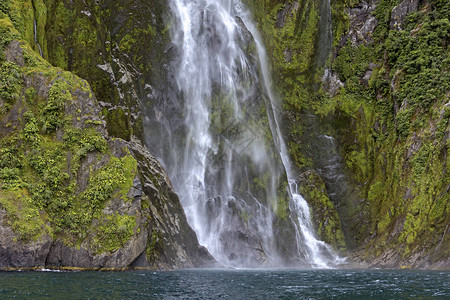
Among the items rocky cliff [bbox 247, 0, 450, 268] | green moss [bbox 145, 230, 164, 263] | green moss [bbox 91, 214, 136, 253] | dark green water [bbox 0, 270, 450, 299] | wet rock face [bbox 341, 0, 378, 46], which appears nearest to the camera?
dark green water [bbox 0, 270, 450, 299]

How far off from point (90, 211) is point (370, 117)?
26.3 m

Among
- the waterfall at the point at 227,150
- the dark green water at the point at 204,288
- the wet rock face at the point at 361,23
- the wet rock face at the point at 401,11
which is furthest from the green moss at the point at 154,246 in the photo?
the wet rock face at the point at 401,11

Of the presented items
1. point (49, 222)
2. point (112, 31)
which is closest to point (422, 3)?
point (112, 31)

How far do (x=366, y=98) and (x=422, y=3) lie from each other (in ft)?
30.6

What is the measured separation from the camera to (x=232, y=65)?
38344 millimetres

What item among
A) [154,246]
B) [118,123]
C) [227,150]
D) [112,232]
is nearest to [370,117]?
[227,150]

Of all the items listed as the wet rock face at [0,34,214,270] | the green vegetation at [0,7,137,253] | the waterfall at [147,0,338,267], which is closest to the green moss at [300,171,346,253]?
the waterfall at [147,0,338,267]

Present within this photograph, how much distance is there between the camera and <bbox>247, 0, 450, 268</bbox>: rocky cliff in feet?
105

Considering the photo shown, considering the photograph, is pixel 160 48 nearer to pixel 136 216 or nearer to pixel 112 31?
pixel 112 31

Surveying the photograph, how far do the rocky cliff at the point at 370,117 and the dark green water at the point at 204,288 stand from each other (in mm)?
12205

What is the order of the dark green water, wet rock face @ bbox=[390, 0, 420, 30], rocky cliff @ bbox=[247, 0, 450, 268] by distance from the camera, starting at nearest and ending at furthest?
the dark green water < rocky cliff @ bbox=[247, 0, 450, 268] < wet rock face @ bbox=[390, 0, 420, 30]

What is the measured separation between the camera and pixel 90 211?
26.3m

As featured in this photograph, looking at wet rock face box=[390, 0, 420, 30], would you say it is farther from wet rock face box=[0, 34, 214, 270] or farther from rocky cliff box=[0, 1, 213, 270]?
rocky cliff box=[0, 1, 213, 270]

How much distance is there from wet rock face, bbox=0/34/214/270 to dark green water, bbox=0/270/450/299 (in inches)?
148
